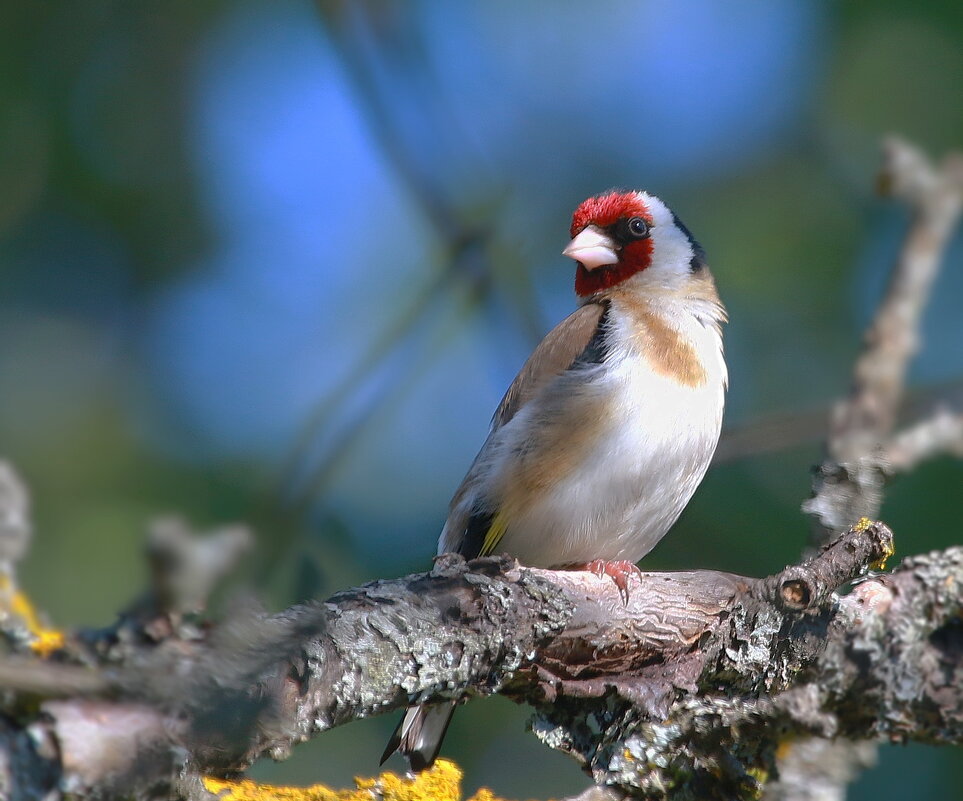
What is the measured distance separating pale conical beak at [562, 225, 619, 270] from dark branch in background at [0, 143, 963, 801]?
4.93 feet

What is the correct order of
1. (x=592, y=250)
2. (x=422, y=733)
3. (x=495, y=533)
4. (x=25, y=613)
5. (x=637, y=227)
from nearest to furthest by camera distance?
1. (x=25, y=613)
2. (x=422, y=733)
3. (x=495, y=533)
4. (x=592, y=250)
5. (x=637, y=227)

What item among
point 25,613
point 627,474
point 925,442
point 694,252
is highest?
point 694,252

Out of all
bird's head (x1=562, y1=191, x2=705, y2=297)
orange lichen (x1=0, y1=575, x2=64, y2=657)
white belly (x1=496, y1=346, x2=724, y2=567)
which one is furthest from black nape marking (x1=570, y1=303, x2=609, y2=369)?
orange lichen (x1=0, y1=575, x2=64, y2=657)

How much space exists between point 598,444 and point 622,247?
1.28 m

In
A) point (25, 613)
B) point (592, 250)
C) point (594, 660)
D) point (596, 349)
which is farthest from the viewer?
point (592, 250)

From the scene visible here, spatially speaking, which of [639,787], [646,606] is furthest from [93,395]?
[639,787]

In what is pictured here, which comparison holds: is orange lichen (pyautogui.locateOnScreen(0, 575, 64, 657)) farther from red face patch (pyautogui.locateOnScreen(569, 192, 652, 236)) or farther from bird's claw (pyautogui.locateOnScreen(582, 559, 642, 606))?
red face patch (pyautogui.locateOnScreen(569, 192, 652, 236))

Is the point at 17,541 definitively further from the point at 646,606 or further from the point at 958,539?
the point at 958,539

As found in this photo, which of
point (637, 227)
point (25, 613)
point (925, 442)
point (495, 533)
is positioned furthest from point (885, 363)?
point (25, 613)

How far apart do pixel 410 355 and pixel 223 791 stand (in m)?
1.43

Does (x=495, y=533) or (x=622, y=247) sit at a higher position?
(x=622, y=247)

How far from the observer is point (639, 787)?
2139 mm

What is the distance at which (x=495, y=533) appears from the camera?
11.7 feet

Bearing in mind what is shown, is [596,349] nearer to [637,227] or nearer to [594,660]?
[637,227]
